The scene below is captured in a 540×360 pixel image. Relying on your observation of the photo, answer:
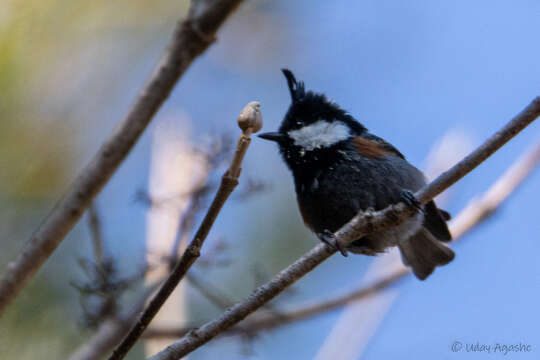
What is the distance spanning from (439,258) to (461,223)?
365mm

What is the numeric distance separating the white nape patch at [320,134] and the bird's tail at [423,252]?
Result: 1.03 meters

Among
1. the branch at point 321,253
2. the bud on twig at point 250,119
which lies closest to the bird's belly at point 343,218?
the branch at point 321,253

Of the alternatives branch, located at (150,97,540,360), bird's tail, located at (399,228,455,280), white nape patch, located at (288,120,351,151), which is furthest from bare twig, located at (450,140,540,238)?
branch, located at (150,97,540,360)

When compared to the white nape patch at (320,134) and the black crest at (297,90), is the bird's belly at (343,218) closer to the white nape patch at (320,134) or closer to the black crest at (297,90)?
the white nape patch at (320,134)

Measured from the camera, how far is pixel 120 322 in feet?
10.8

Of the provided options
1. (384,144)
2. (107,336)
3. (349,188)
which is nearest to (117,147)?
(107,336)

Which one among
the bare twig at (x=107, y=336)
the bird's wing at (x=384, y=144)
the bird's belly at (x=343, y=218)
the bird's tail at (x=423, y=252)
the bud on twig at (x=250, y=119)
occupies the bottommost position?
the bare twig at (x=107, y=336)

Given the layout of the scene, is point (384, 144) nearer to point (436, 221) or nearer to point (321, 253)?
point (436, 221)

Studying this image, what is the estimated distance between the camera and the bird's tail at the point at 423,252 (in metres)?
4.50

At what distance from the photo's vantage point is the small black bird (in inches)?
149

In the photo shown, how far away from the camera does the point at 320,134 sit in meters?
4.11

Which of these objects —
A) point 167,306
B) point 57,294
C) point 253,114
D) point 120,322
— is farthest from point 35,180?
point 253,114

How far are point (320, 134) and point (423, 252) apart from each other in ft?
4.10

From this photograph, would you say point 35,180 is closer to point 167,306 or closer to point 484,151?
point 167,306
